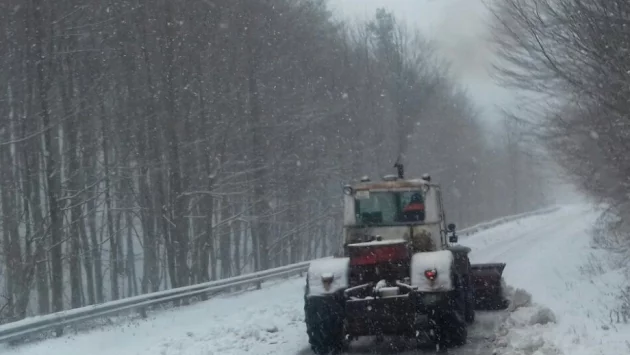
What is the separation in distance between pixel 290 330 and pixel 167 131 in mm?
13163

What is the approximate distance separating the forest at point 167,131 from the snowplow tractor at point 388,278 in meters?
4.71

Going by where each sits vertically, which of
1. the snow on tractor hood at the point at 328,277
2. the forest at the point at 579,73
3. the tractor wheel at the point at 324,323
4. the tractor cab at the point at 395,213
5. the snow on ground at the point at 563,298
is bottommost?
the snow on ground at the point at 563,298

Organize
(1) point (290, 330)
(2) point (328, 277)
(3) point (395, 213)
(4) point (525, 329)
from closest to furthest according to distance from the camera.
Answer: (2) point (328, 277)
(4) point (525, 329)
(3) point (395, 213)
(1) point (290, 330)

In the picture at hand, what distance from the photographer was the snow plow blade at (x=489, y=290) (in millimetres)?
14734

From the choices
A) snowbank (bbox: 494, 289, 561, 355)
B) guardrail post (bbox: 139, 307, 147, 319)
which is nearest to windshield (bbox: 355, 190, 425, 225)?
snowbank (bbox: 494, 289, 561, 355)

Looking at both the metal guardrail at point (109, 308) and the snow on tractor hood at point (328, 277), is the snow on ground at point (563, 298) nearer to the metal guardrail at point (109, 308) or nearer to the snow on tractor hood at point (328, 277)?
the snow on tractor hood at point (328, 277)

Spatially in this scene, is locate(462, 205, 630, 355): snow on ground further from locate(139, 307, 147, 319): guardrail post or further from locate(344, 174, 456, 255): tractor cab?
locate(139, 307, 147, 319): guardrail post

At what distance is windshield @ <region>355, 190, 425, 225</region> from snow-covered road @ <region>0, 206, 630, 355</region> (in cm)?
196

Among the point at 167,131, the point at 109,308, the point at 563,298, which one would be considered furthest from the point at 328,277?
the point at 167,131

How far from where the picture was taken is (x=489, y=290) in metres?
14.7

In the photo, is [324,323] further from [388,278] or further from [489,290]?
[489,290]

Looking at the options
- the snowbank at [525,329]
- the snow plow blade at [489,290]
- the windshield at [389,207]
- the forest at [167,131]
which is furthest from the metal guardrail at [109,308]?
the snowbank at [525,329]

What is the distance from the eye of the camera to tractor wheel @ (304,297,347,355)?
10914mm

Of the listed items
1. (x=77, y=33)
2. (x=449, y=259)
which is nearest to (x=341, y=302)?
(x=449, y=259)
